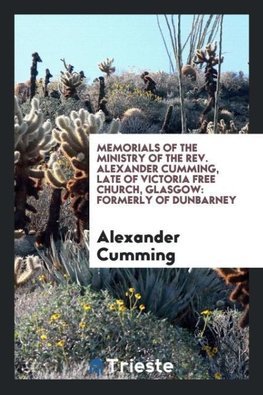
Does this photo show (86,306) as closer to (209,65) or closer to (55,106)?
(55,106)

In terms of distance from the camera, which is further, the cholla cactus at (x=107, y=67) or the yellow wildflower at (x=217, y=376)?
the cholla cactus at (x=107, y=67)

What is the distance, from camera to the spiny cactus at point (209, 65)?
1488cm

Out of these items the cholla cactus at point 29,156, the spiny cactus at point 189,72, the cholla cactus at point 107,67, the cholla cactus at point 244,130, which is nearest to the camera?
the cholla cactus at point 244,130

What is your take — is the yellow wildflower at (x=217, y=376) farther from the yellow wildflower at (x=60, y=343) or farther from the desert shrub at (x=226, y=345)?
the yellow wildflower at (x=60, y=343)

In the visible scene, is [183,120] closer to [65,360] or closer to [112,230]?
[112,230]

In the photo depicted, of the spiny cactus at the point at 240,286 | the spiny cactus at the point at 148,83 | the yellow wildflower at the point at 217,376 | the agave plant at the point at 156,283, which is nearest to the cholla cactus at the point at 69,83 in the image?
the spiny cactus at the point at 148,83

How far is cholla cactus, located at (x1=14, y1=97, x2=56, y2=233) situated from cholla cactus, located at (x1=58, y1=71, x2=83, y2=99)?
0.45 meters

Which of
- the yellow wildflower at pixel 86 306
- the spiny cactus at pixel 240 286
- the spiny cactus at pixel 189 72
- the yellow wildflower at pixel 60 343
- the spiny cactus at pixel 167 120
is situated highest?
the spiny cactus at pixel 189 72

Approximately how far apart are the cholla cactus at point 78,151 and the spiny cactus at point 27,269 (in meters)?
0.54

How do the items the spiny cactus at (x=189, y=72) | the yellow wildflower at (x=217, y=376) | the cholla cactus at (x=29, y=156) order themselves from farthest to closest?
the spiny cactus at (x=189, y=72) < the cholla cactus at (x=29, y=156) < the yellow wildflower at (x=217, y=376)

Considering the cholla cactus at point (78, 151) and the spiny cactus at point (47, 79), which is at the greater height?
the spiny cactus at point (47, 79)

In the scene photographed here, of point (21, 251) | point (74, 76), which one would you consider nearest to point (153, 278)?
point (21, 251)

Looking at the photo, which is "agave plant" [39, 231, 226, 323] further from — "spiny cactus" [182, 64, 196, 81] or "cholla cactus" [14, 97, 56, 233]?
"spiny cactus" [182, 64, 196, 81]

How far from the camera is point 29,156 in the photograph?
49.1 ft
